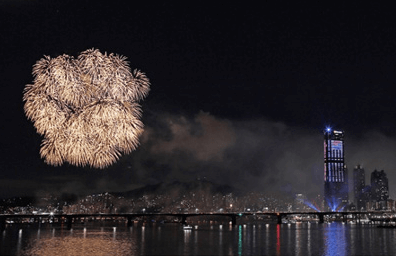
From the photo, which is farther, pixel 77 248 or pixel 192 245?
pixel 192 245

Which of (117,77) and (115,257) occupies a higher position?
(117,77)

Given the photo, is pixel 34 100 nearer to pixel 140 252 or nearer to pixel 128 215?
pixel 140 252

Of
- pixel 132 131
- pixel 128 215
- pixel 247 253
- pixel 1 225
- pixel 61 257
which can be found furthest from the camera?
pixel 128 215

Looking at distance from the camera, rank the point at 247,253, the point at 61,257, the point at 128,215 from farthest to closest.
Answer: the point at 128,215 < the point at 247,253 < the point at 61,257

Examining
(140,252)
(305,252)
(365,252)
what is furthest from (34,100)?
(365,252)

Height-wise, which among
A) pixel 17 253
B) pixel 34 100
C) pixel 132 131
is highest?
pixel 34 100

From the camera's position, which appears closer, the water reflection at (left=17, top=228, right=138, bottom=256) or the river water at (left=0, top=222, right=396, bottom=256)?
the water reflection at (left=17, top=228, right=138, bottom=256)

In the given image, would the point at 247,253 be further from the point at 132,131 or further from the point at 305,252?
the point at 132,131

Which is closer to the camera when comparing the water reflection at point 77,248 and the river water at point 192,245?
the water reflection at point 77,248

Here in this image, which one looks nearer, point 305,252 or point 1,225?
point 305,252
